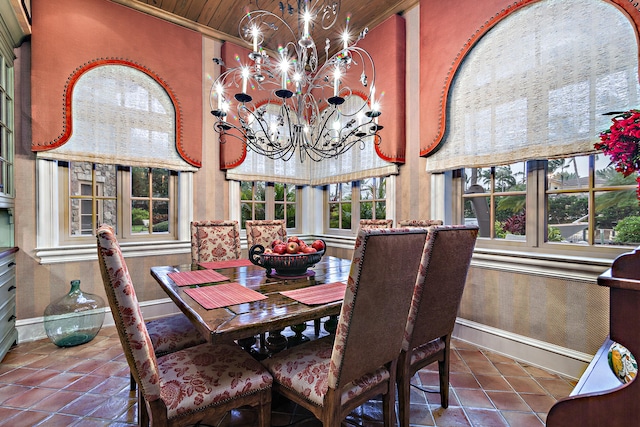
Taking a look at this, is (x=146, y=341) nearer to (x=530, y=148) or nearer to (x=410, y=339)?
(x=410, y=339)

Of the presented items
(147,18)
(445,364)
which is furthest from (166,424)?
(147,18)

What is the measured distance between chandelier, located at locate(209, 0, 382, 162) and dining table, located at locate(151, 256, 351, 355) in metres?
0.92

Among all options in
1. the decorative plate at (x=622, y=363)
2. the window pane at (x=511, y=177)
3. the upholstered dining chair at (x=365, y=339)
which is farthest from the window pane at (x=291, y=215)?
the decorative plate at (x=622, y=363)

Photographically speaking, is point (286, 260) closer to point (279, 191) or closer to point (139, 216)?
point (139, 216)

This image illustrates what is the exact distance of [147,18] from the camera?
3006mm

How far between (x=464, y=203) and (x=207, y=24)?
331 cm

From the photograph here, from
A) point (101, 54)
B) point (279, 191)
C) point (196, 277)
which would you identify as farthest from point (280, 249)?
point (101, 54)

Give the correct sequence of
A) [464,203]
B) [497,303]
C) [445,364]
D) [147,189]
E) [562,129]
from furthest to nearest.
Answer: [147,189]
[464,203]
[497,303]
[562,129]
[445,364]

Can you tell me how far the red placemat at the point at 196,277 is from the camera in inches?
69.7

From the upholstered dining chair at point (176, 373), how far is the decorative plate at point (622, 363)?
4.29ft

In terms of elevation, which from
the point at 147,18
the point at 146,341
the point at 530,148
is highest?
the point at 147,18

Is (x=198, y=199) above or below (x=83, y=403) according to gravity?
above

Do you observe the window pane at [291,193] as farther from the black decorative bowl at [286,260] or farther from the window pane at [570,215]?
the window pane at [570,215]

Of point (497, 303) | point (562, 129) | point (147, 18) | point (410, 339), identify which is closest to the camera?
point (410, 339)
